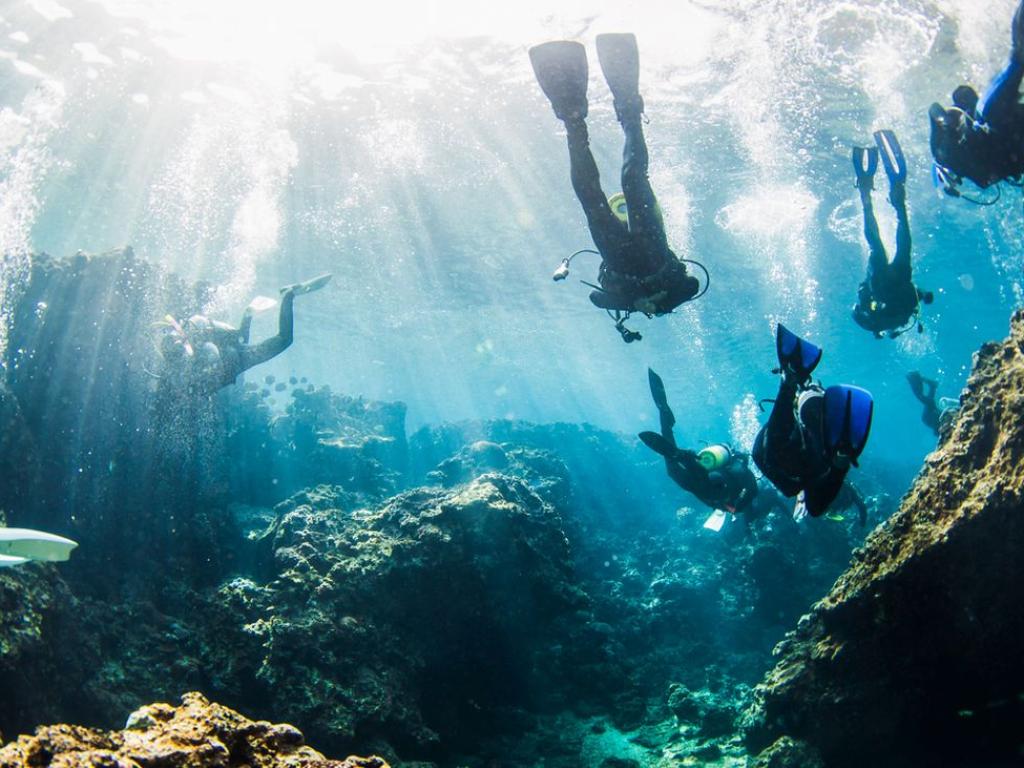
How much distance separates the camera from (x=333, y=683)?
20.0 ft

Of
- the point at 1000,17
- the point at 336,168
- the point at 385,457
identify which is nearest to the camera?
the point at 1000,17

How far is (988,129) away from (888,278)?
3.21m

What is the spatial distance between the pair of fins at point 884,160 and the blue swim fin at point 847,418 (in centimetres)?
553

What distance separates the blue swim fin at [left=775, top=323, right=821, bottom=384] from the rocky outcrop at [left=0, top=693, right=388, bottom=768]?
123 inches

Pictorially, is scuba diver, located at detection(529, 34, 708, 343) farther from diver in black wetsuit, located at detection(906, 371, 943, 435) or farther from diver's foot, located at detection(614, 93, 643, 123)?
diver in black wetsuit, located at detection(906, 371, 943, 435)

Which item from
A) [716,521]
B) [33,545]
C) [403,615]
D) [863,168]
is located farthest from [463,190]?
[33,545]

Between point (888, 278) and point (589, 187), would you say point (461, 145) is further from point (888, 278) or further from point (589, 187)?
point (589, 187)

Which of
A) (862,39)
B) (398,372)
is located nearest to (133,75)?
(862,39)

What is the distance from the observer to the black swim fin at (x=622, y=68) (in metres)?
4.79

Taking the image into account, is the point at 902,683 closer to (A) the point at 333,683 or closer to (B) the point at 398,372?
(A) the point at 333,683

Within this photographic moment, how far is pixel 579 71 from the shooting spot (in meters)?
4.59

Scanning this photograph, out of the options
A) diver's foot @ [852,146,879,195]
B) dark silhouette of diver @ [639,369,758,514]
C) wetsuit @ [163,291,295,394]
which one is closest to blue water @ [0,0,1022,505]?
wetsuit @ [163,291,295,394]

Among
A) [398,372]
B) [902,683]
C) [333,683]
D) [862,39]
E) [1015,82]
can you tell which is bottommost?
[333,683]

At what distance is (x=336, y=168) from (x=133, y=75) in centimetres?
540
